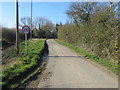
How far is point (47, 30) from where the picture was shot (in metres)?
71.8

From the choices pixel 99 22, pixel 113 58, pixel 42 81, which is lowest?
pixel 42 81

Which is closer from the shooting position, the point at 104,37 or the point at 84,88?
the point at 84,88

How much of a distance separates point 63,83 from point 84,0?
52.3 ft

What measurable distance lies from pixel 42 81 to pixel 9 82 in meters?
1.30

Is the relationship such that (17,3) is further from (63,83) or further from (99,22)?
(63,83)

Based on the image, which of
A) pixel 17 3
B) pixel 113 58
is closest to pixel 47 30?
pixel 17 3

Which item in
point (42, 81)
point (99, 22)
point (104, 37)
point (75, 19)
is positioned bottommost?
point (42, 81)

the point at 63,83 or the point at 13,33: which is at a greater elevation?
the point at 13,33

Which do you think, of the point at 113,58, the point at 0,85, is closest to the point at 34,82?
the point at 0,85

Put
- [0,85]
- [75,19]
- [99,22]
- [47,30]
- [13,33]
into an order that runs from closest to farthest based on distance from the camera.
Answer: [0,85], [99,22], [75,19], [13,33], [47,30]

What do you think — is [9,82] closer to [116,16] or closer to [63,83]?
[63,83]

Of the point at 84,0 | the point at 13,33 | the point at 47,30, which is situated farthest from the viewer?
the point at 47,30

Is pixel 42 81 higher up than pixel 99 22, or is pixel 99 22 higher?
pixel 99 22

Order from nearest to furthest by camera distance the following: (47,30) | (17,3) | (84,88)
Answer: (84,88), (17,3), (47,30)
